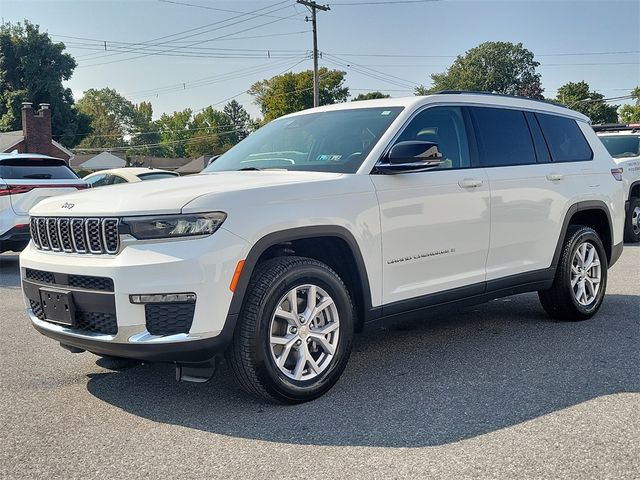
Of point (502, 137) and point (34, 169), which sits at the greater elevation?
point (502, 137)

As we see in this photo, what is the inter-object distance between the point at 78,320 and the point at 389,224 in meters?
1.96

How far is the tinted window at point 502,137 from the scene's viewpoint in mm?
5270

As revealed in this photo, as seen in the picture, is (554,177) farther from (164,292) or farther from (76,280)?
(76,280)

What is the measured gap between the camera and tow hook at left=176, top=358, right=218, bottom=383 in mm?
3716

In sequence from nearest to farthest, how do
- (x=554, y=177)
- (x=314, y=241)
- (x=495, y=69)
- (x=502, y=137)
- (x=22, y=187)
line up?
(x=314, y=241) → (x=502, y=137) → (x=554, y=177) → (x=22, y=187) → (x=495, y=69)

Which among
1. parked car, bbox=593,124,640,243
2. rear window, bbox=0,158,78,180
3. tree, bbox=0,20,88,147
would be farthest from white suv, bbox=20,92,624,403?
tree, bbox=0,20,88,147

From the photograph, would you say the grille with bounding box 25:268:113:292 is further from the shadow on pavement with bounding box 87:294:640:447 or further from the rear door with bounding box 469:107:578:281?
the rear door with bounding box 469:107:578:281

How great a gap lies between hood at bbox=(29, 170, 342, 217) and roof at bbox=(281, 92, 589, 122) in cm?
99

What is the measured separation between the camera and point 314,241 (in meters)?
4.24

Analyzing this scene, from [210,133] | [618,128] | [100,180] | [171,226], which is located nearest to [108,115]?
[210,133]

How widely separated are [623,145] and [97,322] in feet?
37.7

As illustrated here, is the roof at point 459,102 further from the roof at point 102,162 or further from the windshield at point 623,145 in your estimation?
the roof at point 102,162

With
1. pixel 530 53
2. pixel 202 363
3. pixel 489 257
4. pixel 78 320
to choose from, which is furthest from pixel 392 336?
pixel 530 53

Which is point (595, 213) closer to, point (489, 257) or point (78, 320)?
point (489, 257)
